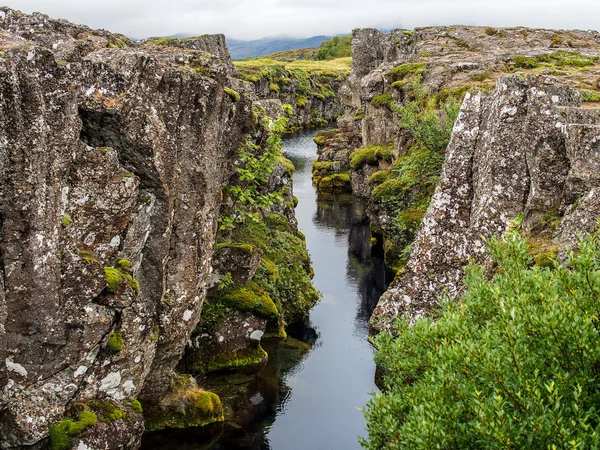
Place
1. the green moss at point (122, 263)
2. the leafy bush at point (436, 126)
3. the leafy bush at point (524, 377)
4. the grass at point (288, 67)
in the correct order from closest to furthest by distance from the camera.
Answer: the leafy bush at point (524, 377) < the green moss at point (122, 263) < the leafy bush at point (436, 126) < the grass at point (288, 67)

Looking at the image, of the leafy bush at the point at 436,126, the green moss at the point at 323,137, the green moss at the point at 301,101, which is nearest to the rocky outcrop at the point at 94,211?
the leafy bush at the point at 436,126

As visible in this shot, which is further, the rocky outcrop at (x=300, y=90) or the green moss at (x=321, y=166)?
the rocky outcrop at (x=300, y=90)

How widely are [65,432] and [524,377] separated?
16.0 metres

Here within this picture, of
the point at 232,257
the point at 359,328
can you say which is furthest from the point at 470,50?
the point at 232,257

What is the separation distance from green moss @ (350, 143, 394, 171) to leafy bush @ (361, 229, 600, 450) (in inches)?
1907

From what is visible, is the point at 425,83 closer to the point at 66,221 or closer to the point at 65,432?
the point at 66,221

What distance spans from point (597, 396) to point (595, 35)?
286 feet

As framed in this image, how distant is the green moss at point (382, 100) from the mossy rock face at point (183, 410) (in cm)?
4436

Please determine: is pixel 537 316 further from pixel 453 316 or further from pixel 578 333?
pixel 453 316

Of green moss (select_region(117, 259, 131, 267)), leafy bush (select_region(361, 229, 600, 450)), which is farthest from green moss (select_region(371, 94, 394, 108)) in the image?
leafy bush (select_region(361, 229, 600, 450))

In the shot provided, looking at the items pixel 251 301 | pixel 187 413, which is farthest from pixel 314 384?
pixel 187 413

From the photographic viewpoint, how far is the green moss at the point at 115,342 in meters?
21.7

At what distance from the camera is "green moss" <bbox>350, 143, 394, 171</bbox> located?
6075cm

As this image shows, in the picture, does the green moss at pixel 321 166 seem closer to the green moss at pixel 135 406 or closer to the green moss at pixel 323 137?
the green moss at pixel 323 137
